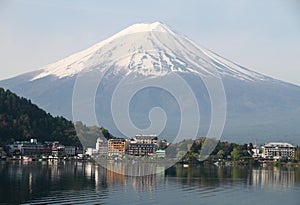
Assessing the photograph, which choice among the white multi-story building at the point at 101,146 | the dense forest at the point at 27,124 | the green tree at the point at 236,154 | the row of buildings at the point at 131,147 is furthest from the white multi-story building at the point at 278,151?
the dense forest at the point at 27,124

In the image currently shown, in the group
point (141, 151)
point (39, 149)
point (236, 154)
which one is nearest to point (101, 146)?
point (141, 151)

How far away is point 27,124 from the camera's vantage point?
89.8ft

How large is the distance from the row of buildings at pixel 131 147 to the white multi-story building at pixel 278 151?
5.54 meters

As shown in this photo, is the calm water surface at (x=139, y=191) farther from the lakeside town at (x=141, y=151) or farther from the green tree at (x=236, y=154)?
the green tree at (x=236, y=154)

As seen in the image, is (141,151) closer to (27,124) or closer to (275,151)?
(27,124)

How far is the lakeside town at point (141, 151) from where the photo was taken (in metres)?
25.7

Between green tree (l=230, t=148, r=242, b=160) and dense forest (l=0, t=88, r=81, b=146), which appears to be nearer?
dense forest (l=0, t=88, r=81, b=146)

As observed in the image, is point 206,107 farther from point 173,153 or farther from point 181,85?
point 173,153

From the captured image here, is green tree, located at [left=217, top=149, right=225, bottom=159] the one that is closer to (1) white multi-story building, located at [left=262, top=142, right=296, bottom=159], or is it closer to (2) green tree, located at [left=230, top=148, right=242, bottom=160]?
(2) green tree, located at [left=230, top=148, right=242, bottom=160]

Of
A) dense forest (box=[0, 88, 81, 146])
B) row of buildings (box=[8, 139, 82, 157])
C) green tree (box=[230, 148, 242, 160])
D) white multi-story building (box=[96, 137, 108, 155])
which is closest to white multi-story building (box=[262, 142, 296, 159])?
green tree (box=[230, 148, 242, 160])

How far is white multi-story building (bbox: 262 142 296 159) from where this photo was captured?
32656 mm

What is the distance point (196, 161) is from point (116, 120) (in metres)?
14.1

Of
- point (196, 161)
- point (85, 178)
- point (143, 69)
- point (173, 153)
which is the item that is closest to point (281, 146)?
point (173, 153)

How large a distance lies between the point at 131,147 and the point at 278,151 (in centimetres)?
770
